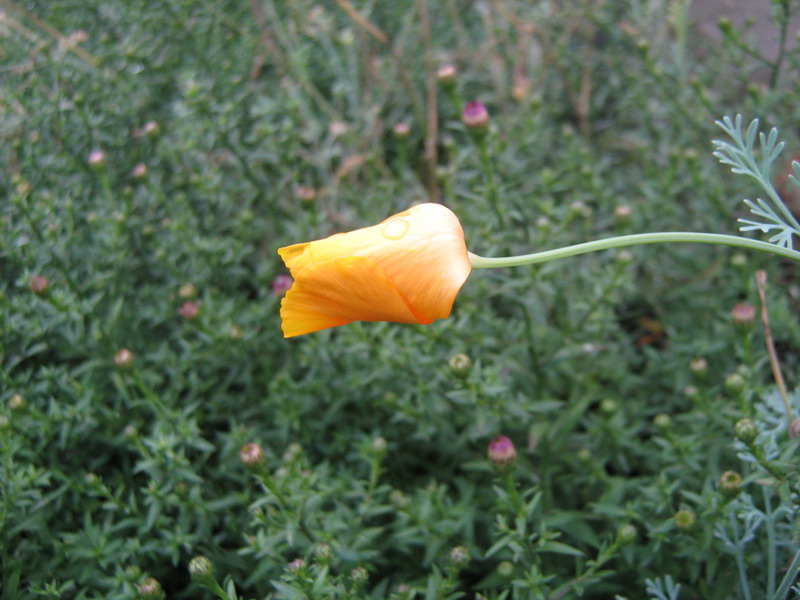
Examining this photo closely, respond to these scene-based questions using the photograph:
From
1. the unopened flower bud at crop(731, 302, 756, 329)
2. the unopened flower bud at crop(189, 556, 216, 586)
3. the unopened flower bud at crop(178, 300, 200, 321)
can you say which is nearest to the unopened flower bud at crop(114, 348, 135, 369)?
the unopened flower bud at crop(178, 300, 200, 321)

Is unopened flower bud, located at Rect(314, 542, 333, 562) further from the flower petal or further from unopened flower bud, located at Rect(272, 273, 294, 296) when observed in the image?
unopened flower bud, located at Rect(272, 273, 294, 296)

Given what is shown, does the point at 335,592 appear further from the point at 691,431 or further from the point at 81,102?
the point at 81,102

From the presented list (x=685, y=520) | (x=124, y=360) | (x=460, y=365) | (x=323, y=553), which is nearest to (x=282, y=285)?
(x=124, y=360)

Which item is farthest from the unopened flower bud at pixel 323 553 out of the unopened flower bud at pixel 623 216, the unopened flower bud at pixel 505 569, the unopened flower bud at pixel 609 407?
the unopened flower bud at pixel 623 216

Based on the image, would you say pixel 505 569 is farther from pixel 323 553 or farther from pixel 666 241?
pixel 666 241

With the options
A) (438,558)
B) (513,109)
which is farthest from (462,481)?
(513,109)

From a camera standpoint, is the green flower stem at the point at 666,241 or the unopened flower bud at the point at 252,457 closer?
the green flower stem at the point at 666,241

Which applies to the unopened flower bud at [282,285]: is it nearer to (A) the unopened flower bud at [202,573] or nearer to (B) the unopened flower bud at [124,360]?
(B) the unopened flower bud at [124,360]
